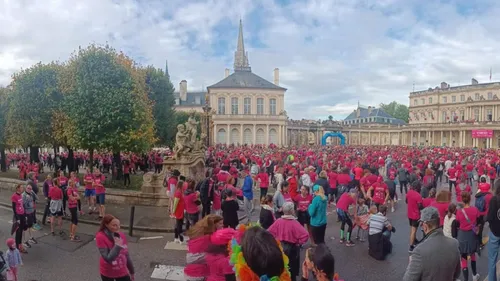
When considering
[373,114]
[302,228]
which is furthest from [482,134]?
[302,228]

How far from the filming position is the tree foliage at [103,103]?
697 inches

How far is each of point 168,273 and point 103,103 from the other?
12.7 meters

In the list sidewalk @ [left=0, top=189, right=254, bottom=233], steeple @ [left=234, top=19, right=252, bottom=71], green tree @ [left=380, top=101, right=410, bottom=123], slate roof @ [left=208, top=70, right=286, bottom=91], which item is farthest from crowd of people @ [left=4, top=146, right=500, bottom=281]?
green tree @ [left=380, top=101, right=410, bottom=123]

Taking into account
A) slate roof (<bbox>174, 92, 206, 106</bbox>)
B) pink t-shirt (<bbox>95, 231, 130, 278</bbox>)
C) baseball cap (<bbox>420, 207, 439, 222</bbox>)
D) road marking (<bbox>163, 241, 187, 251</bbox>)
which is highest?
slate roof (<bbox>174, 92, 206, 106</bbox>)

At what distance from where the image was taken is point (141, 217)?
11.4 metres

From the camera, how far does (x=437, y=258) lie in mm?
3488

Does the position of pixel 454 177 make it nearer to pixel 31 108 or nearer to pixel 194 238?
pixel 194 238

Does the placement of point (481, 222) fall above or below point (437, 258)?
below

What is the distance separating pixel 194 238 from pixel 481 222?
5.79m

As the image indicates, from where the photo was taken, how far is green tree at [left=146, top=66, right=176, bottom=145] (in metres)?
29.4

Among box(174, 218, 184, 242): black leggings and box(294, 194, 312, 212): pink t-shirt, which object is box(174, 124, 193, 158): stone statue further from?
box(294, 194, 312, 212): pink t-shirt

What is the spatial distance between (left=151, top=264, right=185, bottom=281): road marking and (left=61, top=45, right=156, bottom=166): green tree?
11.7 m

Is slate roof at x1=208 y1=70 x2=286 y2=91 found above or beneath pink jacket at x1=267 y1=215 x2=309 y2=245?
above

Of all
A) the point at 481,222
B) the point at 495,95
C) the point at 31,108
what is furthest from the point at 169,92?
the point at 495,95
